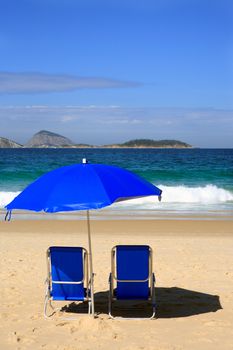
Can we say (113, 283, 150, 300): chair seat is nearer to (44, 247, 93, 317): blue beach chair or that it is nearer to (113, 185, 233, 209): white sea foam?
(44, 247, 93, 317): blue beach chair

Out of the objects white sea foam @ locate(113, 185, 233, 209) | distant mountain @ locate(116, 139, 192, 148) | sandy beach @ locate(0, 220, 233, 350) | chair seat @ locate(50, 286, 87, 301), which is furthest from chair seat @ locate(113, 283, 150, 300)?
distant mountain @ locate(116, 139, 192, 148)

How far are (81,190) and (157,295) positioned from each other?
247 cm

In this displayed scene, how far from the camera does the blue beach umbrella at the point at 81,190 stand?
493 cm

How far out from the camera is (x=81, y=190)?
16.6ft

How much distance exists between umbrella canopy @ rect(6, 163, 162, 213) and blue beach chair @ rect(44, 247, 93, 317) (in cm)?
69

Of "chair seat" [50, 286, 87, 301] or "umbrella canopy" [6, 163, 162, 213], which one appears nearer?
"umbrella canopy" [6, 163, 162, 213]

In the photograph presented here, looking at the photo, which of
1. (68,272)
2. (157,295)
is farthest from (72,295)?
(157,295)

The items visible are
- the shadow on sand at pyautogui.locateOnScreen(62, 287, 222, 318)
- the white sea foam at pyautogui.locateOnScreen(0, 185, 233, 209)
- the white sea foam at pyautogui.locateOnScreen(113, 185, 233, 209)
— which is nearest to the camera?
the shadow on sand at pyautogui.locateOnScreen(62, 287, 222, 318)

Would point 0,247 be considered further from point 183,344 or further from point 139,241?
point 183,344

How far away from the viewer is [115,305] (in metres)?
6.46

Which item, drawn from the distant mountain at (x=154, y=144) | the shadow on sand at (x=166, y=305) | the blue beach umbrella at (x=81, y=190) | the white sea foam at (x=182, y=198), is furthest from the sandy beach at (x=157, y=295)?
the distant mountain at (x=154, y=144)

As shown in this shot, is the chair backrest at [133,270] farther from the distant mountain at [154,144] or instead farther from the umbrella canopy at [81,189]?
the distant mountain at [154,144]

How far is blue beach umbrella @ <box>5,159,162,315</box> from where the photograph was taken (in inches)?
194

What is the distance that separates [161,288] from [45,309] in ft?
6.52
